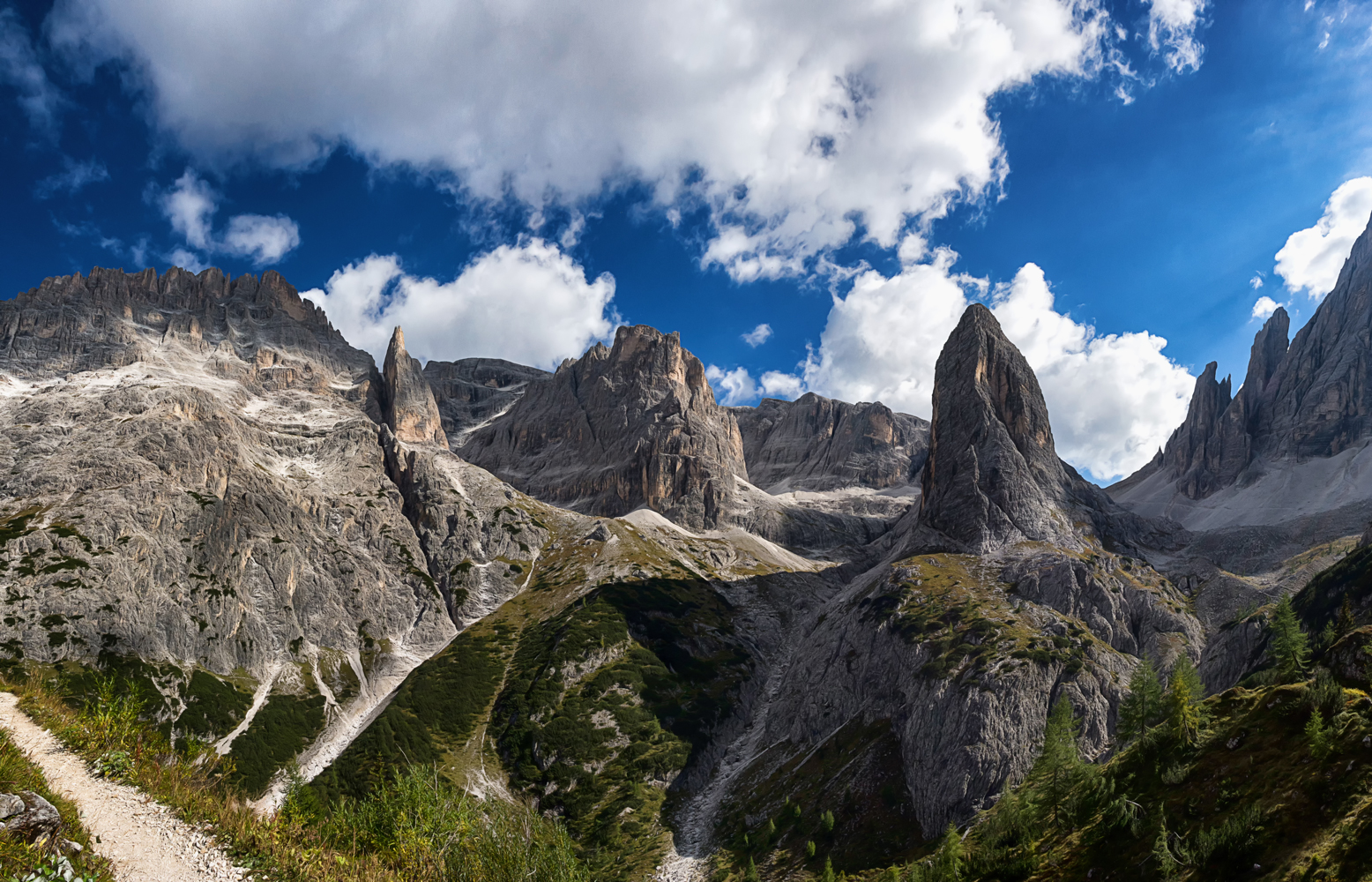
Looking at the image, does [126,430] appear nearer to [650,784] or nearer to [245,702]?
[245,702]

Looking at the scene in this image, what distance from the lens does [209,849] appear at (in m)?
20.4

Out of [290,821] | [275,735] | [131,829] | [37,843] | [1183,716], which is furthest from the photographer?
[275,735]

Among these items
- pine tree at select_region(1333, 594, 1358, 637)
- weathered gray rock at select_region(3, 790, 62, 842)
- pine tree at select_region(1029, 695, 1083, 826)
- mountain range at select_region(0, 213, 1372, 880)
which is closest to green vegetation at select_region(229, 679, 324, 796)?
mountain range at select_region(0, 213, 1372, 880)

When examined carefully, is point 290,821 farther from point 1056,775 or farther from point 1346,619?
point 1346,619

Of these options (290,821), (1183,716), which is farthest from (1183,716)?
(290,821)

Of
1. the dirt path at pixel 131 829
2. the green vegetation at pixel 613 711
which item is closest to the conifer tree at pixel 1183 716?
the dirt path at pixel 131 829

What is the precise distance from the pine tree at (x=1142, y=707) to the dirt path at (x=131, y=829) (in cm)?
7038

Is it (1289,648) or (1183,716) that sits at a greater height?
(1289,648)

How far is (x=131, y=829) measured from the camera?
65.4 ft

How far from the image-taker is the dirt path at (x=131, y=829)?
18859 millimetres

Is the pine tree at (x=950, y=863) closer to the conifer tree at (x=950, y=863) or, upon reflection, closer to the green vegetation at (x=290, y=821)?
the conifer tree at (x=950, y=863)

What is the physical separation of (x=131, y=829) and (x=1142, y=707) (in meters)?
75.3

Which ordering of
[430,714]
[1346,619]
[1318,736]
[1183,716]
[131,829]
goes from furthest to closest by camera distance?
[430,714] → [1346,619] → [1183,716] → [1318,736] → [131,829]

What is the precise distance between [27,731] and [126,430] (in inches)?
8426
